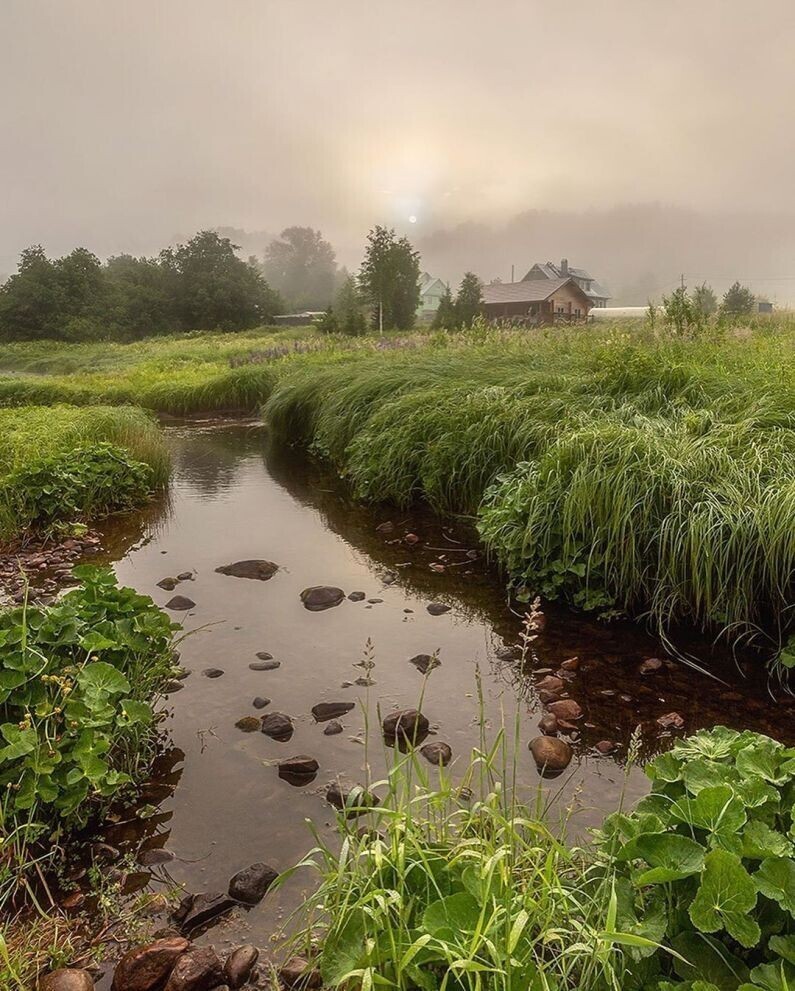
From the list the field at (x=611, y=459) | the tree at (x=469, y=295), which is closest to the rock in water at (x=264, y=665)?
the field at (x=611, y=459)

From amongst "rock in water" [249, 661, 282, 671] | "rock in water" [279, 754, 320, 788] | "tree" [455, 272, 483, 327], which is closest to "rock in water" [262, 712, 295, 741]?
"rock in water" [279, 754, 320, 788]

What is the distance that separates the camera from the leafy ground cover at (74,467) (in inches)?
285

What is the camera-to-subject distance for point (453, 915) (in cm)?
165

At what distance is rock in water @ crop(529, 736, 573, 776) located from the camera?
3.13m

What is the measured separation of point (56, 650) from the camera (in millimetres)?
3045

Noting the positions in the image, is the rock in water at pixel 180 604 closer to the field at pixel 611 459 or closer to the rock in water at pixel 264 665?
the rock in water at pixel 264 665

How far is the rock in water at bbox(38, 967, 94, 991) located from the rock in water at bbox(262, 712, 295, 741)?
4.76 feet

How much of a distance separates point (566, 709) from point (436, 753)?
2.91ft

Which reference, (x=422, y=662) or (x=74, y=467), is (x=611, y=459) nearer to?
(x=422, y=662)

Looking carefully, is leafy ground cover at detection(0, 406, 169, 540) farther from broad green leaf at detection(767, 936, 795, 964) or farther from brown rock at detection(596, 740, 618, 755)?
broad green leaf at detection(767, 936, 795, 964)

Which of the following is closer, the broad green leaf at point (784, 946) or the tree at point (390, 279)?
the broad green leaf at point (784, 946)

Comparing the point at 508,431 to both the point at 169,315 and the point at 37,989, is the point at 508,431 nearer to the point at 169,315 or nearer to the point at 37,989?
the point at 37,989

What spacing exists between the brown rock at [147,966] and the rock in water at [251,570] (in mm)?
3844

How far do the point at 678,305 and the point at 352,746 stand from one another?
34.3 ft
